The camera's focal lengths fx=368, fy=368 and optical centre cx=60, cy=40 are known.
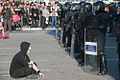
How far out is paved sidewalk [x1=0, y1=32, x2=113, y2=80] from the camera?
32.9 feet

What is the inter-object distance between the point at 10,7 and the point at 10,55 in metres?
9.79

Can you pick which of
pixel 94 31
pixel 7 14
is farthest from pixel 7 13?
pixel 94 31

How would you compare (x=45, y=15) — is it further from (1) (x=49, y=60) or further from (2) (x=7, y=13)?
(1) (x=49, y=60)

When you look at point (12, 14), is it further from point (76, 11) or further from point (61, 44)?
point (76, 11)

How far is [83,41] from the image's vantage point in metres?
11.4

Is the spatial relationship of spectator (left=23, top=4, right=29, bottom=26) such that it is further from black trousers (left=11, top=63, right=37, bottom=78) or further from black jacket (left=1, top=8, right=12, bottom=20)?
black trousers (left=11, top=63, right=37, bottom=78)

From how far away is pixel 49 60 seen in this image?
12719 millimetres

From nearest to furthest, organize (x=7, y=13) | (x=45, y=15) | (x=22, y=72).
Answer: (x=22, y=72), (x=7, y=13), (x=45, y=15)

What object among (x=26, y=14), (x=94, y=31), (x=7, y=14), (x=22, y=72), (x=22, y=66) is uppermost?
(x=94, y=31)

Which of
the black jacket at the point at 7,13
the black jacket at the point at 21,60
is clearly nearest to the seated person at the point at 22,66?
the black jacket at the point at 21,60

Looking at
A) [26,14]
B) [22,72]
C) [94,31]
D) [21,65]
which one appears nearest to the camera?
[22,72]

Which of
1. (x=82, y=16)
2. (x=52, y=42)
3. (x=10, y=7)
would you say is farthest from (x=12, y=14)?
(x=82, y=16)

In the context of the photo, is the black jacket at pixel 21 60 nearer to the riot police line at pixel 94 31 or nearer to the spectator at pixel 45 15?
the riot police line at pixel 94 31

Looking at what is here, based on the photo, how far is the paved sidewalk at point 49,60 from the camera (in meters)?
10.0
